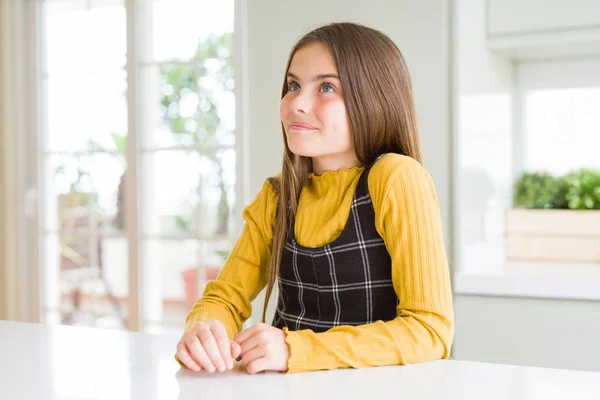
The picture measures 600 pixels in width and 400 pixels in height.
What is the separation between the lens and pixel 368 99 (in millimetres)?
1119

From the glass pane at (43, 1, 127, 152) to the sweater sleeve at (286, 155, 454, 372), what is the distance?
2407mm

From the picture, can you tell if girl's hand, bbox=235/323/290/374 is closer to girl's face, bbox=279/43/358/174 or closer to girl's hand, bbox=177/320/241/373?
girl's hand, bbox=177/320/241/373

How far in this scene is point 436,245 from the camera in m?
0.99

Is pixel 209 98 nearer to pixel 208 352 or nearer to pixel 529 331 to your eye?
pixel 529 331

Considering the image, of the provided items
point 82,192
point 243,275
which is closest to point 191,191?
point 82,192

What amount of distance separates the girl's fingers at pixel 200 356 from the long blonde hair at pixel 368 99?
301 mm

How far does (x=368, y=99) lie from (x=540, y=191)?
1.56 m

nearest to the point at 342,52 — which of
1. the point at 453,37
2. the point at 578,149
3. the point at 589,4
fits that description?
the point at 453,37

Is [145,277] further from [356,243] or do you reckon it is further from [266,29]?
[356,243]

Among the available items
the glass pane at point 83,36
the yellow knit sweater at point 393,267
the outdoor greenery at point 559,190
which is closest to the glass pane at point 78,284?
the glass pane at point 83,36

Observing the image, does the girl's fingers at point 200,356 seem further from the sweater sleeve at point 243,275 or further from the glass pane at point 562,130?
the glass pane at point 562,130

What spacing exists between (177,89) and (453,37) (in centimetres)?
155

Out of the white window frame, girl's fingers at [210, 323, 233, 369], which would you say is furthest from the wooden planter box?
girl's fingers at [210, 323, 233, 369]

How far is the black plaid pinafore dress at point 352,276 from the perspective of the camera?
1077mm
